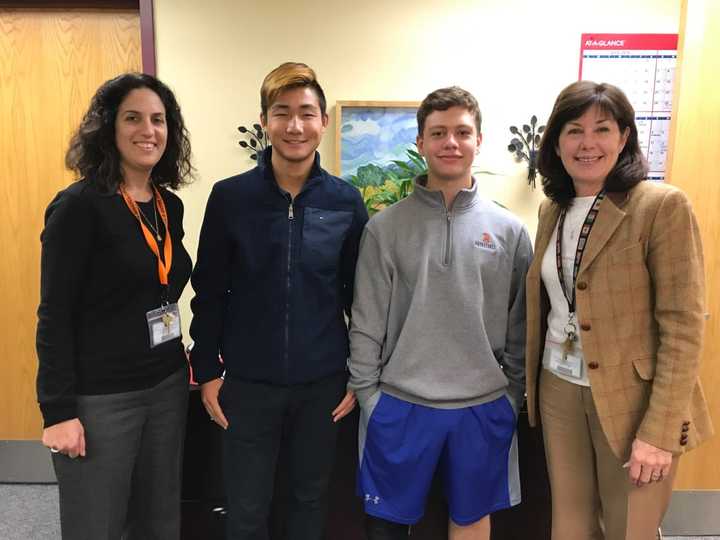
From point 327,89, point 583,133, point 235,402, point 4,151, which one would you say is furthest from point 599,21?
point 4,151

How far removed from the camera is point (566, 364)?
4.45 ft

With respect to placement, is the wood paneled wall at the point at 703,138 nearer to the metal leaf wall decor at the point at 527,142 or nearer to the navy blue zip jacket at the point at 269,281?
the metal leaf wall decor at the point at 527,142

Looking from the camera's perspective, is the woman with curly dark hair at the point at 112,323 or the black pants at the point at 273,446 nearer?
the woman with curly dark hair at the point at 112,323

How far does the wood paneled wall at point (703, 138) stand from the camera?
193cm

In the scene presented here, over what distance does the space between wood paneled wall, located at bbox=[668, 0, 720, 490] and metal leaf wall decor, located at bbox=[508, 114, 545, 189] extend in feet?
2.47

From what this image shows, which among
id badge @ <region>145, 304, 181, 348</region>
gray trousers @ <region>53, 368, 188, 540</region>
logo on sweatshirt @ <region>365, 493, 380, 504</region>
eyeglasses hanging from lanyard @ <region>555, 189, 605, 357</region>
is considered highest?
eyeglasses hanging from lanyard @ <region>555, 189, 605, 357</region>

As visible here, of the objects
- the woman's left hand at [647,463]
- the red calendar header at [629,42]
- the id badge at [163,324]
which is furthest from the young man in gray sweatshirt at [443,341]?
the red calendar header at [629,42]

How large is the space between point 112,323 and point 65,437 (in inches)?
11.5

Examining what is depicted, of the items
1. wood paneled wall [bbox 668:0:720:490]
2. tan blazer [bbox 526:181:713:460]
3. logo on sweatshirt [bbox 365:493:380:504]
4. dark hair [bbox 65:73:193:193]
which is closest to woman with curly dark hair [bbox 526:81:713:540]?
tan blazer [bbox 526:181:713:460]

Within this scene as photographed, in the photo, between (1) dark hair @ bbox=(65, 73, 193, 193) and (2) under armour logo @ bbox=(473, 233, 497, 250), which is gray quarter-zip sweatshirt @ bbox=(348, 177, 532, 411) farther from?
(1) dark hair @ bbox=(65, 73, 193, 193)

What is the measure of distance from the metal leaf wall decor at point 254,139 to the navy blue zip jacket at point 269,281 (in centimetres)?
124

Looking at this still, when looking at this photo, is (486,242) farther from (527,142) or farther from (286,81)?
(527,142)

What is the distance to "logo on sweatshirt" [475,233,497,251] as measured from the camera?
1.45 meters

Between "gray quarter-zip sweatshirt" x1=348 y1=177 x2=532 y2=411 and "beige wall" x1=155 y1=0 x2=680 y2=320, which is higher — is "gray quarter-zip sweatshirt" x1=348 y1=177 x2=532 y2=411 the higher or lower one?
Result: the lower one
